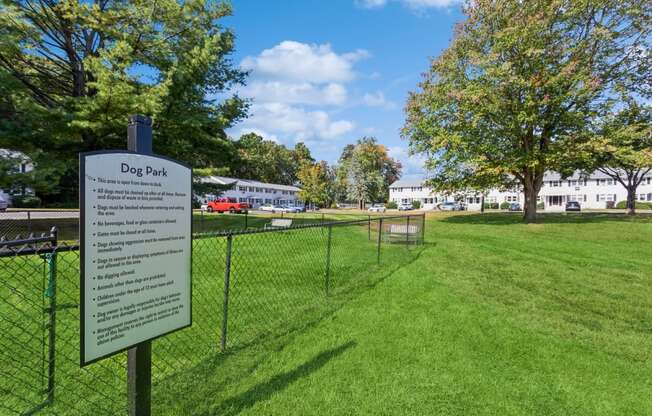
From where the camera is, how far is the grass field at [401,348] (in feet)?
9.16

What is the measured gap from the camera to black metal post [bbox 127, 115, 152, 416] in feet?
6.54

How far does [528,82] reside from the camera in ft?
60.6

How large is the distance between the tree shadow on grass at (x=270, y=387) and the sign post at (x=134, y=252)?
636 mm

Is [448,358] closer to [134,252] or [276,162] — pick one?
[134,252]

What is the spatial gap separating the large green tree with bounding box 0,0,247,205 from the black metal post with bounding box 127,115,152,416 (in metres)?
11.2

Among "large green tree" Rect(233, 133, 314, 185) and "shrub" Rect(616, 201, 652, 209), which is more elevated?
"large green tree" Rect(233, 133, 314, 185)

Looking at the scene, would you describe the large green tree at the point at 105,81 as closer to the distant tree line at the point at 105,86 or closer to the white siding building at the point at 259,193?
the distant tree line at the point at 105,86

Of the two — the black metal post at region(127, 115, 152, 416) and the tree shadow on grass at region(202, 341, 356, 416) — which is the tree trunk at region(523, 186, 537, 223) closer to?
the tree shadow on grass at region(202, 341, 356, 416)

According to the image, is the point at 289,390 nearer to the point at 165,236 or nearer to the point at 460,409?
the point at 460,409

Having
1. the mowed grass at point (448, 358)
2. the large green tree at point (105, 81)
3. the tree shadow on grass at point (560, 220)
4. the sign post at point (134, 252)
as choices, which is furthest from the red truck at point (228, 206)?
the sign post at point (134, 252)

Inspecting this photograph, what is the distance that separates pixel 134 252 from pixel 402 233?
10.3 meters

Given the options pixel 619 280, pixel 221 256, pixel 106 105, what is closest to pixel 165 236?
pixel 221 256

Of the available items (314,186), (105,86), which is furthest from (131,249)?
(314,186)

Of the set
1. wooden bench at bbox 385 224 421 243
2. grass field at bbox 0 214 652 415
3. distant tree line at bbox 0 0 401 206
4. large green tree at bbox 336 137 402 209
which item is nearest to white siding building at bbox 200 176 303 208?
large green tree at bbox 336 137 402 209
